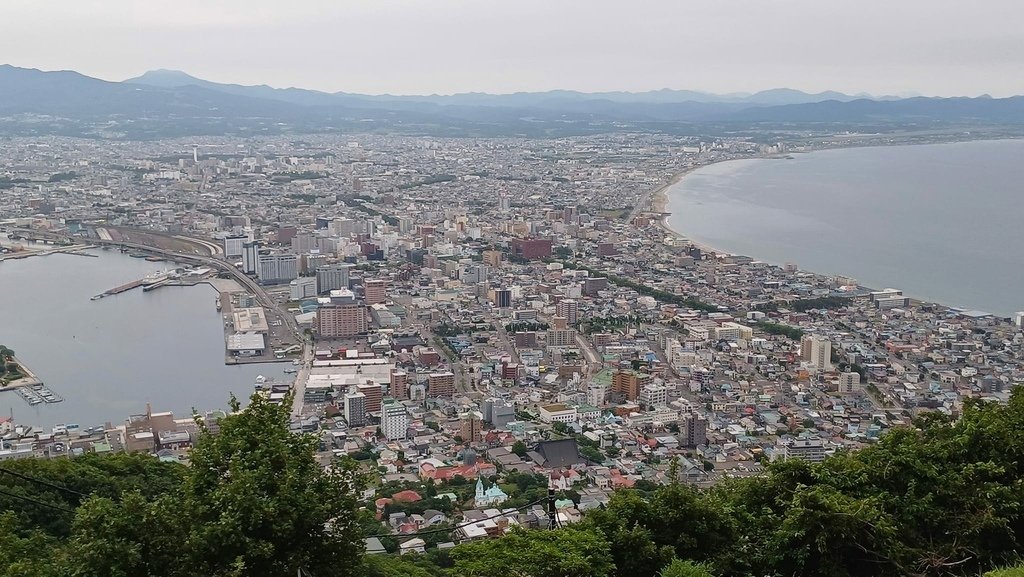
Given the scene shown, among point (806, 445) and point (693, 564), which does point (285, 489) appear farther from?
point (806, 445)

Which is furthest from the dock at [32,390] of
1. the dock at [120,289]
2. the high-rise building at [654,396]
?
the high-rise building at [654,396]

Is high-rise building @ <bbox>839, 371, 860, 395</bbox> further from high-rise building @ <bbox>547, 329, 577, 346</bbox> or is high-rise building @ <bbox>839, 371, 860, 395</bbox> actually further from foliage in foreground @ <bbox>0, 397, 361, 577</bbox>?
foliage in foreground @ <bbox>0, 397, 361, 577</bbox>

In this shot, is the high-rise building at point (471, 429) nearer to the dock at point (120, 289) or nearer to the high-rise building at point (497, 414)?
the high-rise building at point (497, 414)

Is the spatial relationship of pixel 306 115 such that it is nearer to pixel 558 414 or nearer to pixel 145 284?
pixel 145 284

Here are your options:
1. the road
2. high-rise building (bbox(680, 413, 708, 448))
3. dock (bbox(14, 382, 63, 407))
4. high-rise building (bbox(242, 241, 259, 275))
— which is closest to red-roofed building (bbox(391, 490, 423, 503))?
high-rise building (bbox(680, 413, 708, 448))

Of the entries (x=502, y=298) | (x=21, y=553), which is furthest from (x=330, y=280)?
(x=21, y=553)
